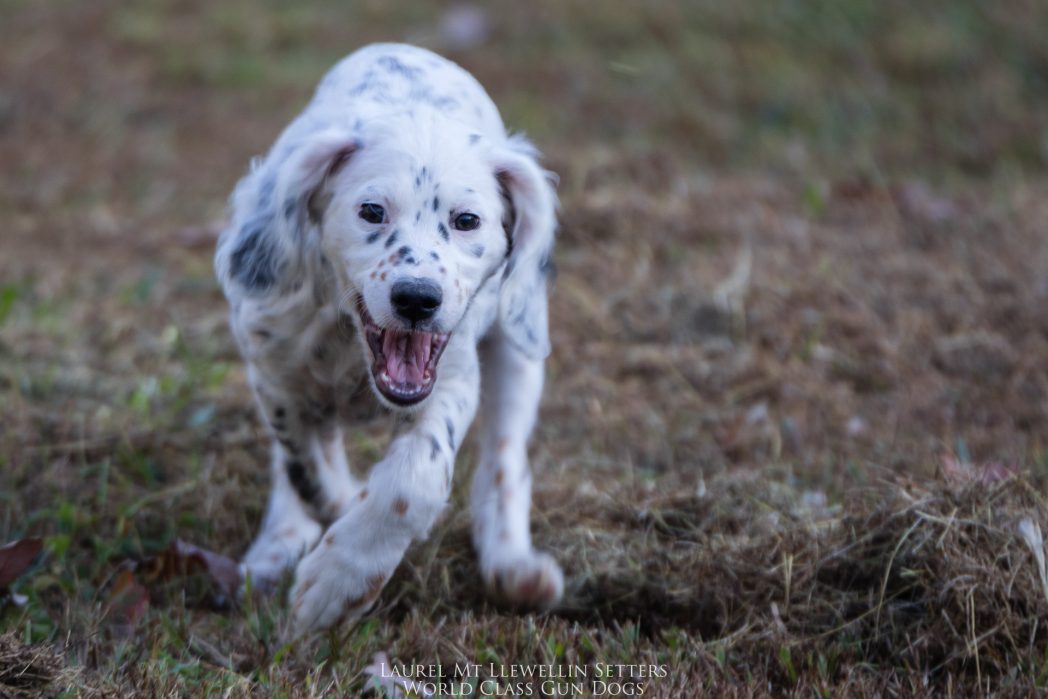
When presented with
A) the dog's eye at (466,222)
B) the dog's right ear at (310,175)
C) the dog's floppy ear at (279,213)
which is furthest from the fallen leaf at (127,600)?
the dog's eye at (466,222)

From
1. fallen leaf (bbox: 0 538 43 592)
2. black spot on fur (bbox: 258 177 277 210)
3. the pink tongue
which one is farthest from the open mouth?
fallen leaf (bbox: 0 538 43 592)

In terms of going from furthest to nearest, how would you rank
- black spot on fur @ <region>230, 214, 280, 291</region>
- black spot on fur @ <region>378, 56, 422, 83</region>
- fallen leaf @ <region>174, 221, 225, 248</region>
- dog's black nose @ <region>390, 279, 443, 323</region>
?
fallen leaf @ <region>174, 221, 225, 248</region> < black spot on fur @ <region>378, 56, 422, 83</region> < black spot on fur @ <region>230, 214, 280, 291</region> < dog's black nose @ <region>390, 279, 443, 323</region>

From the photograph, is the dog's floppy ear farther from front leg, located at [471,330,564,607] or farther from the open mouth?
front leg, located at [471,330,564,607]

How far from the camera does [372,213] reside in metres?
3.02

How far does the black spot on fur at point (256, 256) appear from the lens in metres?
3.19

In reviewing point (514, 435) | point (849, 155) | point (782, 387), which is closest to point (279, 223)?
point (514, 435)

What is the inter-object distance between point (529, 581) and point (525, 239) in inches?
32.3

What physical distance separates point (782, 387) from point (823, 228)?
5.48 feet

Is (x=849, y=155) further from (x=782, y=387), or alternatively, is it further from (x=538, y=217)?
(x=538, y=217)


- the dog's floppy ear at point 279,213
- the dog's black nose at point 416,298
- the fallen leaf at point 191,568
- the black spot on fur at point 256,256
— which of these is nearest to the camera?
the dog's black nose at point 416,298

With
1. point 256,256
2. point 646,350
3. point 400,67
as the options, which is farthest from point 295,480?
point 646,350

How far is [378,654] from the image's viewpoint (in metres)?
2.93

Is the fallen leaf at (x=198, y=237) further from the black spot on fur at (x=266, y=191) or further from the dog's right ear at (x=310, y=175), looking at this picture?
the dog's right ear at (x=310, y=175)

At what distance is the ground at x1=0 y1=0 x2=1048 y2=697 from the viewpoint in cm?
301
